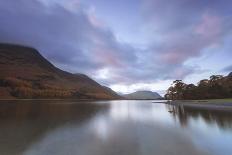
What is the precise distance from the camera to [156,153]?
463 inches

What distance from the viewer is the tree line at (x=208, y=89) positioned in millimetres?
103750

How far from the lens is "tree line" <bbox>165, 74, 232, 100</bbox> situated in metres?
104

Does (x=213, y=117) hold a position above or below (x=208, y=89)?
below

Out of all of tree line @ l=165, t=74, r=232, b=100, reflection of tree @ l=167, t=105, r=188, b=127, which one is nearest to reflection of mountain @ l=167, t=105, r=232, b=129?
reflection of tree @ l=167, t=105, r=188, b=127

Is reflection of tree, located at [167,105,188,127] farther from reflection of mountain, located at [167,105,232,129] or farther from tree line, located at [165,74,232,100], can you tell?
tree line, located at [165,74,232,100]

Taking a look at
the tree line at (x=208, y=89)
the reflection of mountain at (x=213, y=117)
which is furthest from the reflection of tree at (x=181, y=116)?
the tree line at (x=208, y=89)

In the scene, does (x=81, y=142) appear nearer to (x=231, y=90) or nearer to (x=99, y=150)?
(x=99, y=150)

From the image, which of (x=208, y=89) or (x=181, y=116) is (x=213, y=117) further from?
(x=208, y=89)

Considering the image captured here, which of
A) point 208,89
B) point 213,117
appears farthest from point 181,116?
point 208,89

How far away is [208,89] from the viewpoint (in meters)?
110

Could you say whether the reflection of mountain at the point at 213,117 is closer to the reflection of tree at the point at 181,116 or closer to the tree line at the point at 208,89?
the reflection of tree at the point at 181,116

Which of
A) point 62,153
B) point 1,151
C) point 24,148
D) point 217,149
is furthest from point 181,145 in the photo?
point 1,151

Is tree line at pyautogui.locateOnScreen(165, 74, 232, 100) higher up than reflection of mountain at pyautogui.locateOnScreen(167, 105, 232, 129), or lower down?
higher up

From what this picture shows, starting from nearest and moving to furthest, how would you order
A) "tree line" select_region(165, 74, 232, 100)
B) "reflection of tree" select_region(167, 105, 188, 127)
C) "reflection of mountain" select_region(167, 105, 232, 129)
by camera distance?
"reflection of mountain" select_region(167, 105, 232, 129) → "reflection of tree" select_region(167, 105, 188, 127) → "tree line" select_region(165, 74, 232, 100)
